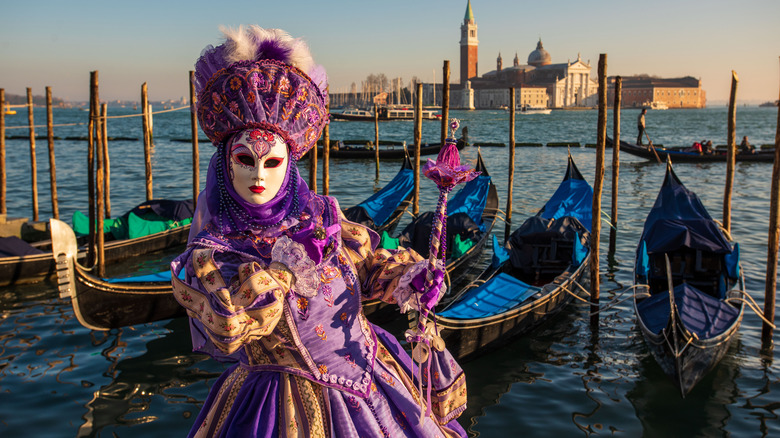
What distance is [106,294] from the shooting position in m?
5.55

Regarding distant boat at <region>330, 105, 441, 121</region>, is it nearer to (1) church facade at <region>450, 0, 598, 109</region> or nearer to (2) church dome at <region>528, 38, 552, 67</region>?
(1) church facade at <region>450, 0, 598, 109</region>

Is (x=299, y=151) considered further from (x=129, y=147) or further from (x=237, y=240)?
(x=129, y=147)

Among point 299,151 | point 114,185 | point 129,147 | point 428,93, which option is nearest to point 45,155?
point 129,147

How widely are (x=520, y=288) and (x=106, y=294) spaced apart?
3693 mm

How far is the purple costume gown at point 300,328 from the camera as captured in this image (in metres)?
1.44

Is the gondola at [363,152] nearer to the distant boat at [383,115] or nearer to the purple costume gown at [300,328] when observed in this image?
the purple costume gown at [300,328]

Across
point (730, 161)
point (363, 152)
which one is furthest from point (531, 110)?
point (730, 161)

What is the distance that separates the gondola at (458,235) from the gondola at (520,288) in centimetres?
72

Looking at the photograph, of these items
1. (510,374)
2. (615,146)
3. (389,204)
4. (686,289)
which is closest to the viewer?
(510,374)

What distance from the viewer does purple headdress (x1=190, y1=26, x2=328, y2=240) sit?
161 cm

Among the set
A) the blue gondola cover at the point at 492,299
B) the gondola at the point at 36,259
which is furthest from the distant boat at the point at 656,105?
the blue gondola cover at the point at 492,299

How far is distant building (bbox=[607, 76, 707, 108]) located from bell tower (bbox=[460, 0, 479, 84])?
23342 mm

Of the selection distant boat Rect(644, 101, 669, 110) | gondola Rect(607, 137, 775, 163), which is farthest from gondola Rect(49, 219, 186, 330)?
distant boat Rect(644, 101, 669, 110)

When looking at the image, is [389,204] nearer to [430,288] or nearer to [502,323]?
[502,323]
